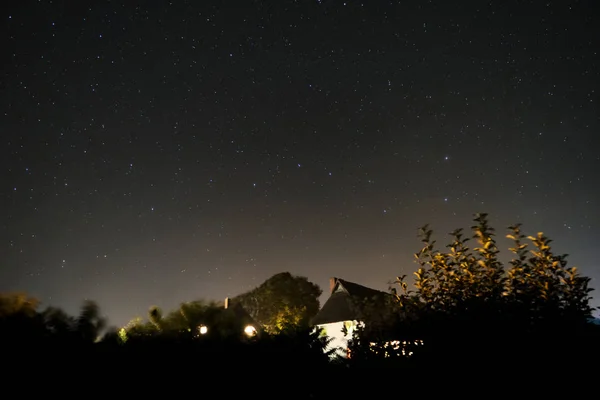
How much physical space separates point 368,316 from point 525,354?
103 inches

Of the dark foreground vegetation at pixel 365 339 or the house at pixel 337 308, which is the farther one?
the house at pixel 337 308

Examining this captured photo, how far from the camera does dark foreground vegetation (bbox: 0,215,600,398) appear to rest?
179 centimetres

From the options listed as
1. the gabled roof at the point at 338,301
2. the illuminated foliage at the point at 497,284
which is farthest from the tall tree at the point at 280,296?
the illuminated foliage at the point at 497,284

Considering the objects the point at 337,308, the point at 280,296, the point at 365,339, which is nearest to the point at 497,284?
the point at 365,339

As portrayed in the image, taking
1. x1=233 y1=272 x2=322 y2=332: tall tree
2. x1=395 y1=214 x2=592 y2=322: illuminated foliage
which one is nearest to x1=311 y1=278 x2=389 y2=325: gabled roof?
x1=233 y1=272 x2=322 y2=332: tall tree

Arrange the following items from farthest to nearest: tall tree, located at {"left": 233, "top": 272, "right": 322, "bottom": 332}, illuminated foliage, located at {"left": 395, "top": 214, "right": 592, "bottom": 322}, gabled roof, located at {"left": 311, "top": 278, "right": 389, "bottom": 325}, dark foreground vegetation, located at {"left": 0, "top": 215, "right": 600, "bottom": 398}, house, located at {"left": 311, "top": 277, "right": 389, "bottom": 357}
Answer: tall tree, located at {"left": 233, "top": 272, "right": 322, "bottom": 332}
gabled roof, located at {"left": 311, "top": 278, "right": 389, "bottom": 325}
house, located at {"left": 311, "top": 277, "right": 389, "bottom": 357}
illuminated foliage, located at {"left": 395, "top": 214, "right": 592, "bottom": 322}
dark foreground vegetation, located at {"left": 0, "top": 215, "right": 600, "bottom": 398}

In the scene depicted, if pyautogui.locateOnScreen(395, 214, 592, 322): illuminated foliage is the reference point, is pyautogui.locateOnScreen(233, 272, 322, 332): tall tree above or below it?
above

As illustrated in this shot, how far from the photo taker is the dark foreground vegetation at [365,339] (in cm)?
179

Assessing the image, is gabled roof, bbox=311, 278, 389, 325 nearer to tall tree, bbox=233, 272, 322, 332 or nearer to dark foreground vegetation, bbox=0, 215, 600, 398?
tall tree, bbox=233, 272, 322, 332

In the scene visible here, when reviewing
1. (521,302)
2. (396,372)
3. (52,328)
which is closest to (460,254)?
(521,302)

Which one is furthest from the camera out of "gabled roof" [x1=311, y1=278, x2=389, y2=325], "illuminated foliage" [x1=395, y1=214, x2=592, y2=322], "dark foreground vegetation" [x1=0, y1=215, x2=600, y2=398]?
"gabled roof" [x1=311, y1=278, x2=389, y2=325]

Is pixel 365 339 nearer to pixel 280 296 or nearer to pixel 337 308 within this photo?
pixel 337 308

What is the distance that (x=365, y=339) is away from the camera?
20.8 feet

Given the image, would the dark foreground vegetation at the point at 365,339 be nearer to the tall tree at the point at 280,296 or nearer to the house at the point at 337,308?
the house at the point at 337,308
